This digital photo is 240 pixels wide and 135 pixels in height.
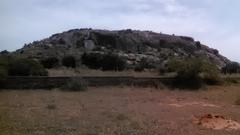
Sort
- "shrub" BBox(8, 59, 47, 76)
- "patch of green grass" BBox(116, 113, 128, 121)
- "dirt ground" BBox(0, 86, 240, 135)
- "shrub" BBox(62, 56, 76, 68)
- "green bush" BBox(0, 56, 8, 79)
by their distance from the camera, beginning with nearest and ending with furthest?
"dirt ground" BBox(0, 86, 240, 135) → "patch of green grass" BBox(116, 113, 128, 121) → "green bush" BBox(0, 56, 8, 79) → "shrub" BBox(8, 59, 47, 76) → "shrub" BBox(62, 56, 76, 68)

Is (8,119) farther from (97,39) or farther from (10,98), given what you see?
(97,39)

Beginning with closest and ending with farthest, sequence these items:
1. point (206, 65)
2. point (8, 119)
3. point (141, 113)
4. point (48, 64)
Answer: point (8, 119)
point (141, 113)
point (206, 65)
point (48, 64)

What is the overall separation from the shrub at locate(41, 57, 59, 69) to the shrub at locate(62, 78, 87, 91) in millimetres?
22627

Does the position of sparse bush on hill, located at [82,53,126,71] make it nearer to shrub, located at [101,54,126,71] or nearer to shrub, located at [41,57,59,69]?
shrub, located at [101,54,126,71]

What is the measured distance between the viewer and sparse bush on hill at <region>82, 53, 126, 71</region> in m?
54.7

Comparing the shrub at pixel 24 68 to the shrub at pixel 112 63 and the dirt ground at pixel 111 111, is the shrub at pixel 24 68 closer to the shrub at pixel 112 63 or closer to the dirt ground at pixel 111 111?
the dirt ground at pixel 111 111

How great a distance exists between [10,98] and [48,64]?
30.2m

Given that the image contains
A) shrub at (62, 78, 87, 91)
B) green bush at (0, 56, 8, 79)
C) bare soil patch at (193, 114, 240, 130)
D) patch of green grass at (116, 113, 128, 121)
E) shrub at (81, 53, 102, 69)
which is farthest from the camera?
shrub at (81, 53, 102, 69)

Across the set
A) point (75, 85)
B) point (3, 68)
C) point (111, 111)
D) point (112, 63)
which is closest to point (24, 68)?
point (3, 68)

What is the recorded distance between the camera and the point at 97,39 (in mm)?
90438

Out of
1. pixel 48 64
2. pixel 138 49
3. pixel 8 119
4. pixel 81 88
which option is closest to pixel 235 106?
pixel 81 88

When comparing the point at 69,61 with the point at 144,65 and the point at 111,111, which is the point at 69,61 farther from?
the point at 111,111

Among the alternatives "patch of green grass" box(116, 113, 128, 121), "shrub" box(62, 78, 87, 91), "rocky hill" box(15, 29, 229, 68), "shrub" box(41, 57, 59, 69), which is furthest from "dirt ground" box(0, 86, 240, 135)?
"rocky hill" box(15, 29, 229, 68)

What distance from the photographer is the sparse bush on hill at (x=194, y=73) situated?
40688 millimetres
